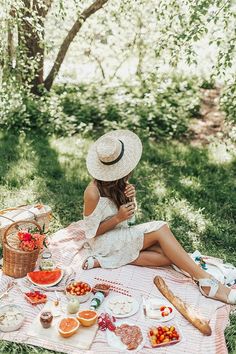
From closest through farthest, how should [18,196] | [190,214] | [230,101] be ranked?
[190,214], [18,196], [230,101]

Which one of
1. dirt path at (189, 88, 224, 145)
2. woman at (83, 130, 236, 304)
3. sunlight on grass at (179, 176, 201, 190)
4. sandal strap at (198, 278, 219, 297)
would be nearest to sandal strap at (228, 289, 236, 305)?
sandal strap at (198, 278, 219, 297)

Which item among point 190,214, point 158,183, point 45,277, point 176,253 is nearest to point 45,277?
point 45,277

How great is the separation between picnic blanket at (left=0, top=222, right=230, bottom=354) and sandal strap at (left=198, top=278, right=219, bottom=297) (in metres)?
0.07

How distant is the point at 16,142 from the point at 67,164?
1.00 metres

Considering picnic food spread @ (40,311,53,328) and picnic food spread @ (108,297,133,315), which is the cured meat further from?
picnic food spread @ (40,311,53,328)

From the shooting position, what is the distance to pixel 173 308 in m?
3.81

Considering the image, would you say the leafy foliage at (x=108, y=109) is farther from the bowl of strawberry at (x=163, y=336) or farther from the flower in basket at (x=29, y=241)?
the bowl of strawberry at (x=163, y=336)

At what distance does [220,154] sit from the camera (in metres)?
7.24

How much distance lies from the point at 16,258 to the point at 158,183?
8.69 ft

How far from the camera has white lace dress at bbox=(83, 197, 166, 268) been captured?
13.9 ft

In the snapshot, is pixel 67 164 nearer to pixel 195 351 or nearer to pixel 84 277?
pixel 84 277

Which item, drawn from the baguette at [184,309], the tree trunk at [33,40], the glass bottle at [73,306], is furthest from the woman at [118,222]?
the tree trunk at [33,40]

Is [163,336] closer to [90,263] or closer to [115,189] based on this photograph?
[90,263]

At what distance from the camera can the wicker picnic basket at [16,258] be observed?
4.02 metres
